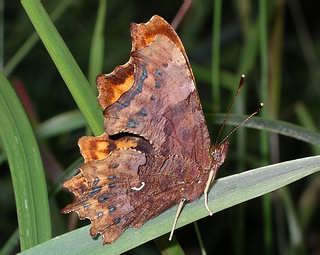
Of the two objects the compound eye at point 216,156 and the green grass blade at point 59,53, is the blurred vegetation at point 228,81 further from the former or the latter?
the green grass blade at point 59,53

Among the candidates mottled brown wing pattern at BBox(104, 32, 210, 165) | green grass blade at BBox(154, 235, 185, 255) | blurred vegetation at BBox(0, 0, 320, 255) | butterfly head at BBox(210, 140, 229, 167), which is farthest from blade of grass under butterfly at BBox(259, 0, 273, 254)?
green grass blade at BBox(154, 235, 185, 255)

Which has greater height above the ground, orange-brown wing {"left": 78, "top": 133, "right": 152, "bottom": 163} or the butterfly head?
orange-brown wing {"left": 78, "top": 133, "right": 152, "bottom": 163}

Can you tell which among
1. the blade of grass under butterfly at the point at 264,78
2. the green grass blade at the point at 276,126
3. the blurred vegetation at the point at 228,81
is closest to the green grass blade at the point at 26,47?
the blurred vegetation at the point at 228,81

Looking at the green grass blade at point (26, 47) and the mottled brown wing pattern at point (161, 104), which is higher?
the green grass blade at point (26, 47)

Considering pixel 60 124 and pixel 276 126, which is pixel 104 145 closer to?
pixel 276 126

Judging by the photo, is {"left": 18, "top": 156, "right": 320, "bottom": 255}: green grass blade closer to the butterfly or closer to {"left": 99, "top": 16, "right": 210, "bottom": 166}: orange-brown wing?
→ the butterfly

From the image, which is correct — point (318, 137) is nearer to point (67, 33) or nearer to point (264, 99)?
point (264, 99)

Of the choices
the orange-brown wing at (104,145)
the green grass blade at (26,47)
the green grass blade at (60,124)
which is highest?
the green grass blade at (26,47)
